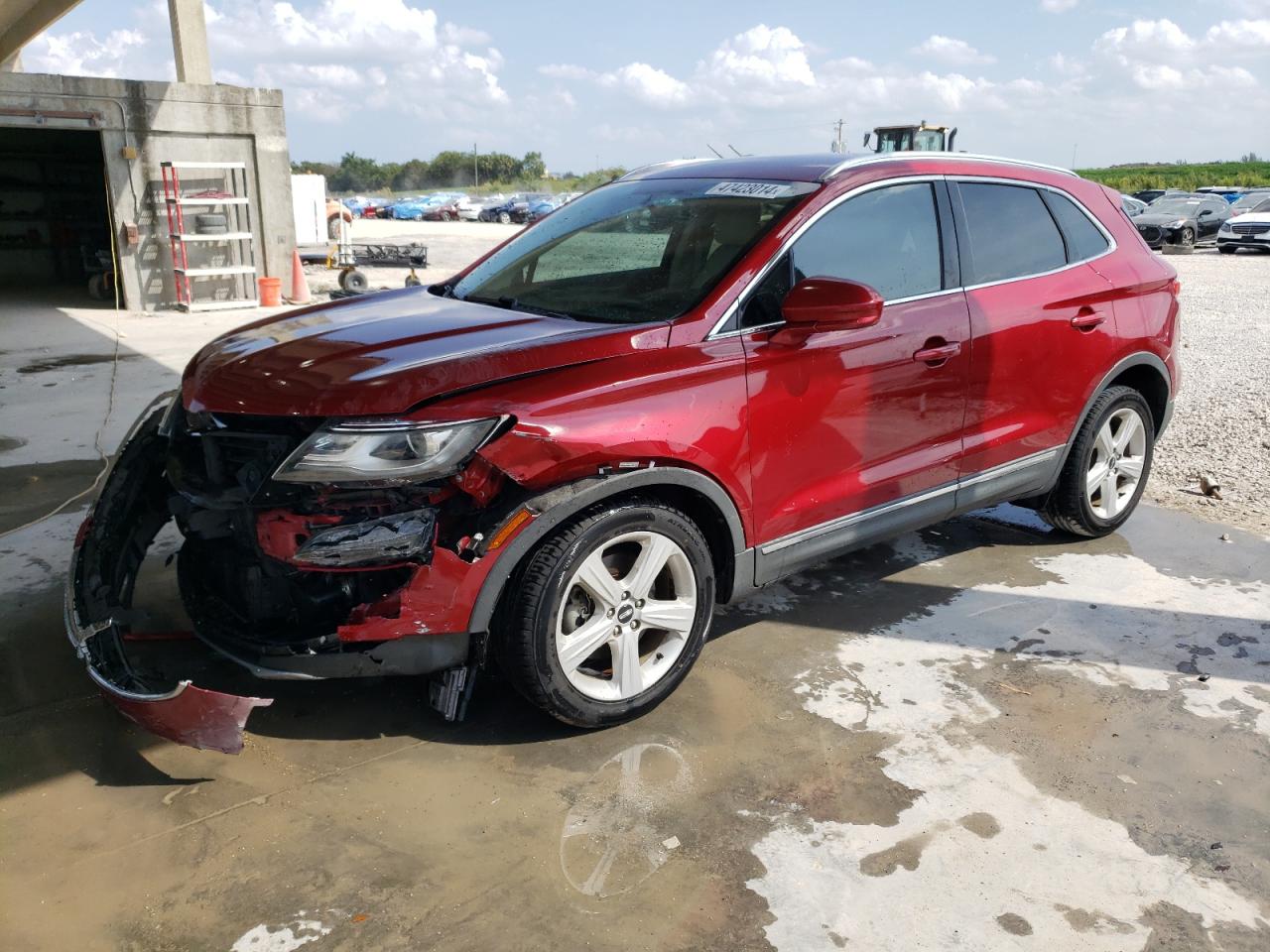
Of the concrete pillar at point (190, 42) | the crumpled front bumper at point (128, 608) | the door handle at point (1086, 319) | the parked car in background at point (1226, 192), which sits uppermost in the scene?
the concrete pillar at point (190, 42)

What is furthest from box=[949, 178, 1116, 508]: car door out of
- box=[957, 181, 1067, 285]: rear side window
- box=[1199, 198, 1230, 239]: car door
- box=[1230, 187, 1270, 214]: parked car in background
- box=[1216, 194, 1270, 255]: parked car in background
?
box=[1230, 187, 1270, 214]: parked car in background

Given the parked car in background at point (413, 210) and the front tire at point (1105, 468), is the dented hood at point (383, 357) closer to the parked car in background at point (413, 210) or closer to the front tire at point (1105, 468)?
the front tire at point (1105, 468)

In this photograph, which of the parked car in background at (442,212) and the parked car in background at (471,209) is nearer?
the parked car in background at (442,212)

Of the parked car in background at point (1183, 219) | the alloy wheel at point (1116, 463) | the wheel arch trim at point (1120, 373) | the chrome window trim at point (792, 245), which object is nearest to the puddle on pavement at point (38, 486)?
the chrome window trim at point (792, 245)

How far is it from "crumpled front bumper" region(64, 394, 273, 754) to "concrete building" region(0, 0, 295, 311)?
445 inches

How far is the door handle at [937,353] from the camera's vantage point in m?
3.88

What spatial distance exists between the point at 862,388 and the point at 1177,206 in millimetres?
26557

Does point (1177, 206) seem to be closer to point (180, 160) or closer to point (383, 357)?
point (180, 160)

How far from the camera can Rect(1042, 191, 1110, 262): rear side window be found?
4.61 meters

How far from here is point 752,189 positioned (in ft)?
12.6

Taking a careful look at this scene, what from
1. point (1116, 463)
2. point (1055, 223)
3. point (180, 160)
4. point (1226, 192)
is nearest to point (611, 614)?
point (1055, 223)

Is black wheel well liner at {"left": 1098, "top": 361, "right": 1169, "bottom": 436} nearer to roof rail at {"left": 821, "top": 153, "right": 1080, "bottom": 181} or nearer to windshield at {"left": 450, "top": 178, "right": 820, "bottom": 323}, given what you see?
roof rail at {"left": 821, "top": 153, "right": 1080, "bottom": 181}

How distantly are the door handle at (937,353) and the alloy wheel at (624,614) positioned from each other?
129cm

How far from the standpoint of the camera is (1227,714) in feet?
11.6
